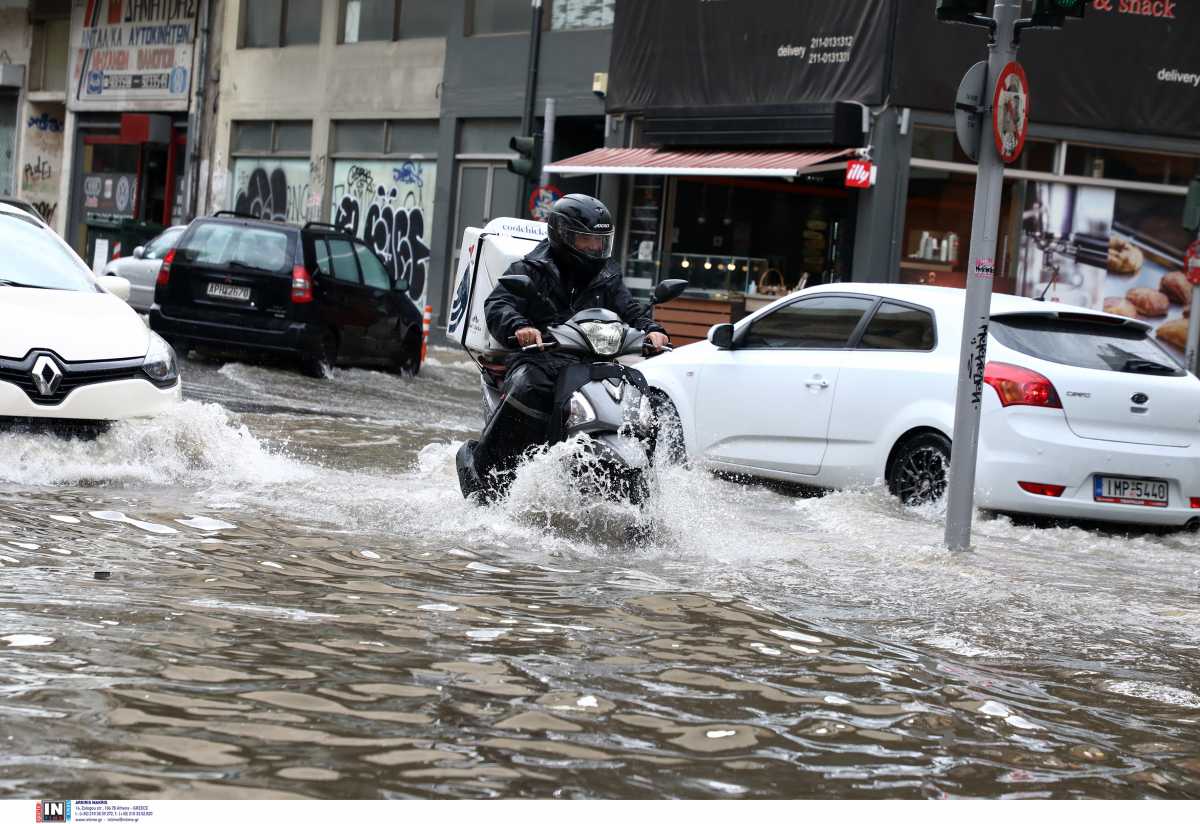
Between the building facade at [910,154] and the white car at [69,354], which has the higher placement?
the building facade at [910,154]

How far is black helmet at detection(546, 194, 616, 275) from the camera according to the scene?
8.09m

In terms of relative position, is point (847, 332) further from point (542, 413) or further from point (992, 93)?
point (542, 413)

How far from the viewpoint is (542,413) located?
796 cm

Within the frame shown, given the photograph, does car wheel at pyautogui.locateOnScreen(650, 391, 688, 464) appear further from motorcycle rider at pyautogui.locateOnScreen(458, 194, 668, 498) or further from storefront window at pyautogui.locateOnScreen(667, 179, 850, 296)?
storefront window at pyautogui.locateOnScreen(667, 179, 850, 296)

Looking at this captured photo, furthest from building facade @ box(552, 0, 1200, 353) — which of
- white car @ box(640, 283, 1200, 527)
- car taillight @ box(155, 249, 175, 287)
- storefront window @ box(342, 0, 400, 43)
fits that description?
white car @ box(640, 283, 1200, 527)

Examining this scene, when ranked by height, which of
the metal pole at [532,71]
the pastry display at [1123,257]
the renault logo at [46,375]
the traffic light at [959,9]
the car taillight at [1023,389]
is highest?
the metal pole at [532,71]

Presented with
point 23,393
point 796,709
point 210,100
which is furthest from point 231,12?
point 796,709

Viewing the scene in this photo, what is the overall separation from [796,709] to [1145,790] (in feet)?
3.23

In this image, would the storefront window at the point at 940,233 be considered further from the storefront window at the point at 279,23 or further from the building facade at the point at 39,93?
the building facade at the point at 39,93

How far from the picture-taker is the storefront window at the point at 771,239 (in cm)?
2259

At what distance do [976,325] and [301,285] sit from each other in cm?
1070

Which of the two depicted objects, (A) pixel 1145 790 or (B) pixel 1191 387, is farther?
(B) pixel 1191 387

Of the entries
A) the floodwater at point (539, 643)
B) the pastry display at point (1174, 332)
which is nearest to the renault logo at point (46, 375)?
the floodwater at point (539, 643)

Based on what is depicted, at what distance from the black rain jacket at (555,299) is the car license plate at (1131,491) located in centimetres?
314
